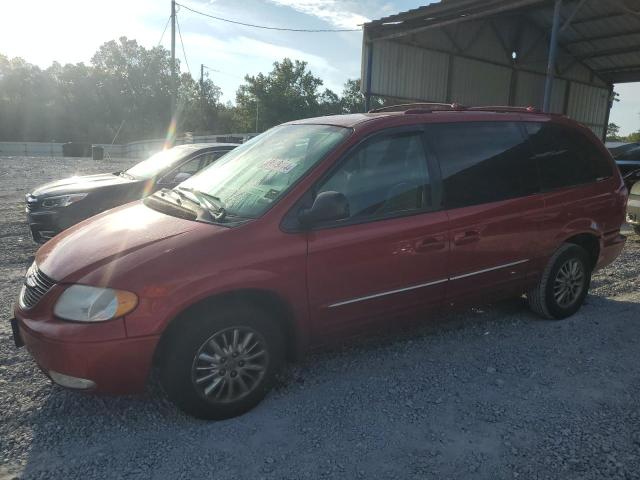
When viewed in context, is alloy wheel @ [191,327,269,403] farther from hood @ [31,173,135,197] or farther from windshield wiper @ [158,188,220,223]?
hood @ [31,173,135,197]

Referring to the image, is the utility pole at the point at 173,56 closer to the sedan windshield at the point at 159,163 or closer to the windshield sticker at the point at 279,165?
the sedan windshield at the point at 159,163

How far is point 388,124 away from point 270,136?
1037mm

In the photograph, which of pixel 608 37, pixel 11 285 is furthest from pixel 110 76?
pixel 11 285

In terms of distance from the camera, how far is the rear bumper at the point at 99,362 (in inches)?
102

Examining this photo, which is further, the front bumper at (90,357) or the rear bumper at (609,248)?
the rear bumper at (609,248)

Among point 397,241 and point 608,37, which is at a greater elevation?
point 608,37

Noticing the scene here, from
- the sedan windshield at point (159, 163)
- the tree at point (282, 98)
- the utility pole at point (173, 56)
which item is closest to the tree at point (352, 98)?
the tree at point (282, 98)

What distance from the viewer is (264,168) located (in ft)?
11.5

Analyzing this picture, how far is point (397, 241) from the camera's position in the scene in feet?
10.8

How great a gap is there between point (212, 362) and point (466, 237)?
78.0 inches

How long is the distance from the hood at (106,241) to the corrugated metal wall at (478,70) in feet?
43.8

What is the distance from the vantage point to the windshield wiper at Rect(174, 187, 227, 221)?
308cm

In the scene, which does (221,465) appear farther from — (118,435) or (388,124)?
(388,124)

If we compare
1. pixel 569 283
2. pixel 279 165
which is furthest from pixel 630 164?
pixel 279 165
